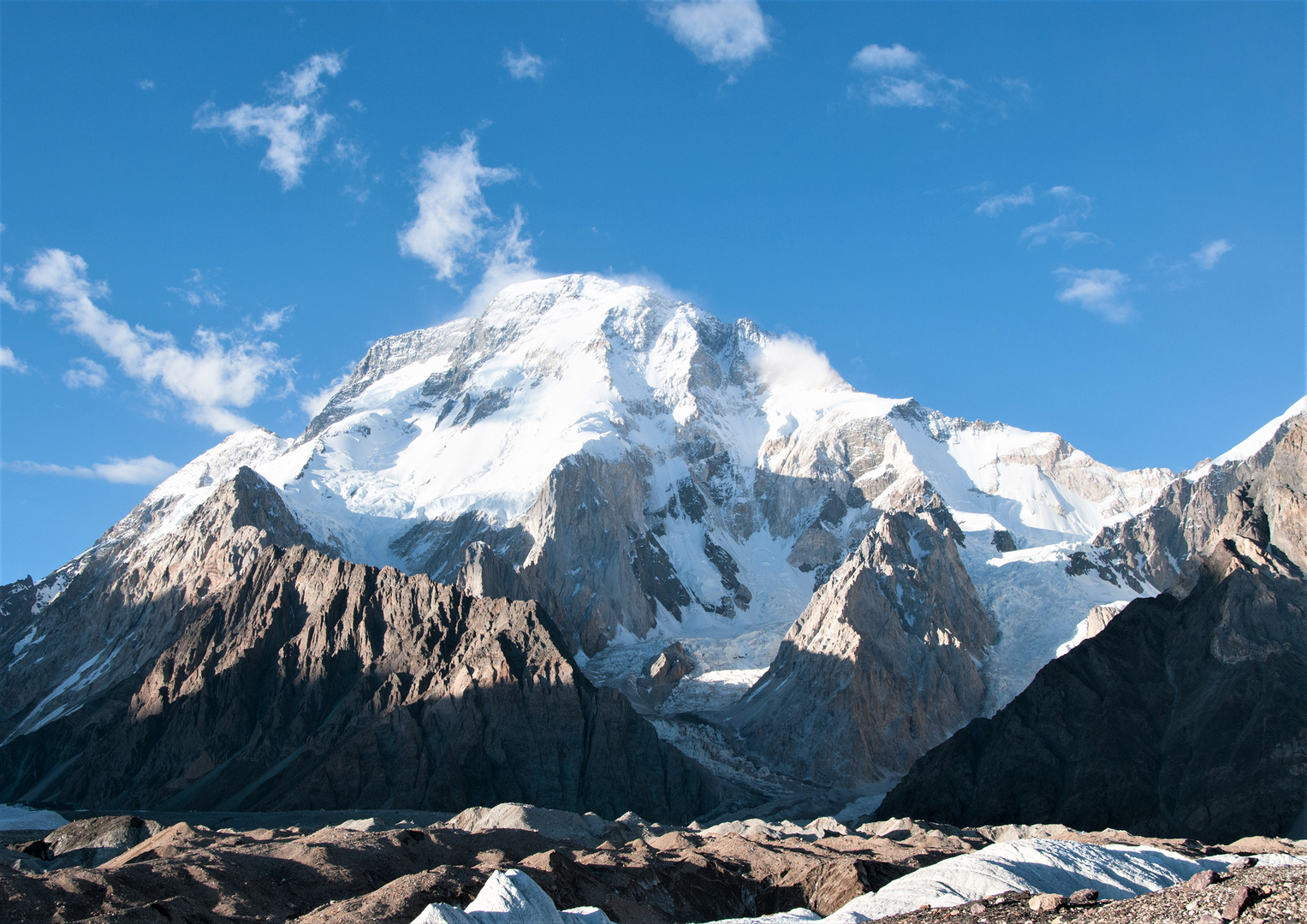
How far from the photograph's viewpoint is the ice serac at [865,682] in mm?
156500

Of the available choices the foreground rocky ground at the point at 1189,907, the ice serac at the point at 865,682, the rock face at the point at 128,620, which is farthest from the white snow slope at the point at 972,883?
the rock face at the point at 128,620

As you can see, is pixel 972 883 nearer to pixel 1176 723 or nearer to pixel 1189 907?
pixel 1189 907

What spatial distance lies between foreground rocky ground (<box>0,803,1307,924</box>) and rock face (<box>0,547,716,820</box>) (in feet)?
158

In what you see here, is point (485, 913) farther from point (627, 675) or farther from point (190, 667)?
point (627, 675)

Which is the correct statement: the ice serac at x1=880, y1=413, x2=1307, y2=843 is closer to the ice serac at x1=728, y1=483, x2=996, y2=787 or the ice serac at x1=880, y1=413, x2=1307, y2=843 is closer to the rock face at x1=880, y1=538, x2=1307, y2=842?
the rock face at x1=880, y1=538, x2=1307, y2=842

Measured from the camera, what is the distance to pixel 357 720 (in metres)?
126

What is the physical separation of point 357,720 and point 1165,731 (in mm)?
85566

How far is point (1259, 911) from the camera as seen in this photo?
21281 millimetres

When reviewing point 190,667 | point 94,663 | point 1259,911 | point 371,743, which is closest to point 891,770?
point 371,743

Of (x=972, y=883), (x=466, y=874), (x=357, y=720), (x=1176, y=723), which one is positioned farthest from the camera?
(x=357, y=720)

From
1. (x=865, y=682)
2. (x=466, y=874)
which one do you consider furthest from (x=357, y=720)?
(x=466, y=874)

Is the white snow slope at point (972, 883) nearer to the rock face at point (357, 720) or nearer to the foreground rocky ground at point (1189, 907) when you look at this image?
the foreground rocky ground at point (1189, 907)

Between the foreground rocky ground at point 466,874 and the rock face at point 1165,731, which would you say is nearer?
the foreground rocky ground at point 466,874

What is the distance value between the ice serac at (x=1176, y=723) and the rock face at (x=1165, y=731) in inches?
5.5
